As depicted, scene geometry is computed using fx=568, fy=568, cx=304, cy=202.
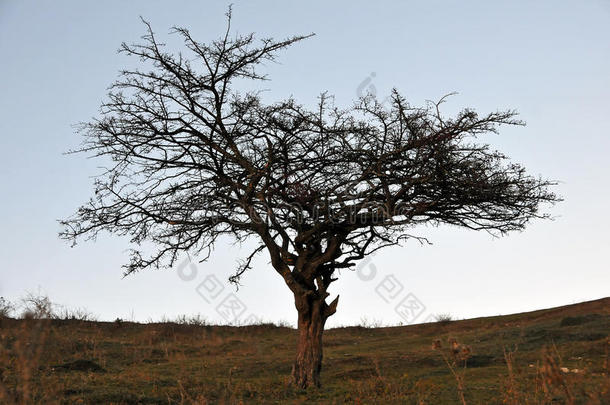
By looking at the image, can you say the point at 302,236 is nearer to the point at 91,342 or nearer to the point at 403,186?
the point at 403,186

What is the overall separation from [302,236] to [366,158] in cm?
228

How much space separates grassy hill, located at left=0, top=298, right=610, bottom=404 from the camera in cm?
836

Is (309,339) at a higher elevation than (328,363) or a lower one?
higher

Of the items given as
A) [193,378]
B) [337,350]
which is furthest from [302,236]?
[337,350]

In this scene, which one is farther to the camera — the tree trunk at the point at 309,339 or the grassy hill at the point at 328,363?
the tree trunk at the point at 309,339

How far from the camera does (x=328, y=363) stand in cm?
1777

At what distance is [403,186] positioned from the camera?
39.7ft

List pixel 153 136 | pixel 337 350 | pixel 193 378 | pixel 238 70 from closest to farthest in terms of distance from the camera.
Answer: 1. pixel 238 70
2. pixel 153 136
3. pixel 193 378
4. pixel 337 350

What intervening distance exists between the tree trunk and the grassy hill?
0.45 meters

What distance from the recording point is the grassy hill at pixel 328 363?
27.4ft

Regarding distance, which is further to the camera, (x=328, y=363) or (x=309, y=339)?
(x=328, y=363)

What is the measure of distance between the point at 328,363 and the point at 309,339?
543 cm

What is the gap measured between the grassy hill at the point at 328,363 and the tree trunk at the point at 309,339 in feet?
1.48

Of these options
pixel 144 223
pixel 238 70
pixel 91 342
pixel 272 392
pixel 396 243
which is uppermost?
pixel 238 70
